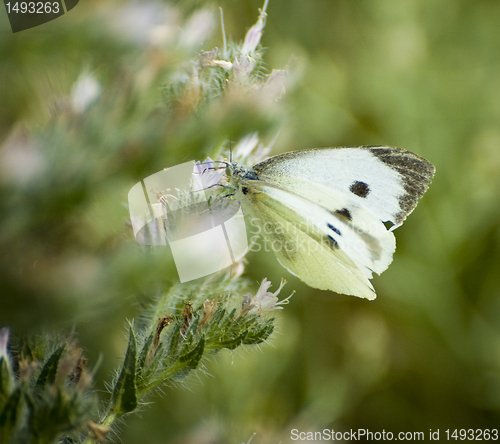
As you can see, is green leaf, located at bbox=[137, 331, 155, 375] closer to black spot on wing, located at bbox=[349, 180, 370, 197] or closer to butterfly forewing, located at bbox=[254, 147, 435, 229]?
butterfly forewing, located at bbox=[254, 147, 435, 229]

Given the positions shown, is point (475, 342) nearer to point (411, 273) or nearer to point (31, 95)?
point (411, 273)

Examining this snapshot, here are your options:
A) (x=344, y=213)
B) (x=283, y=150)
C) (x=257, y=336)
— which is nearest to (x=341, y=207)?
(x=344, y=213)

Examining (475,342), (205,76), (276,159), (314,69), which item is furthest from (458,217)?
(205,76)

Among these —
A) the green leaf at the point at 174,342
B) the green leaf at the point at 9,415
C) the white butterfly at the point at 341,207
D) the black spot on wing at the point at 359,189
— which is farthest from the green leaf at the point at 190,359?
the black spot on wing at the point at 359,189

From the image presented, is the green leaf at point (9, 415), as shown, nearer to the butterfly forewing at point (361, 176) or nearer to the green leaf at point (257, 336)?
the green leaf at point (257, 336)

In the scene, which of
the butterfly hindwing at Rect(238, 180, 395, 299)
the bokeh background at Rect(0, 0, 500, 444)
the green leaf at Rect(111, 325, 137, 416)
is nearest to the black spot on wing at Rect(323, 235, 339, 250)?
the butterfly hindwing at Rect(238, 180, 395, 299)

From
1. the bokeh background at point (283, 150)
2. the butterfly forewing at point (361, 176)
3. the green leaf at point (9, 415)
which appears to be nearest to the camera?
the green leaf at point (9, 415)

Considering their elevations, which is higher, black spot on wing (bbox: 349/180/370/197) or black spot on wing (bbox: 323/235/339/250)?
black spot on wing (bbox: 349/180/370/197)
